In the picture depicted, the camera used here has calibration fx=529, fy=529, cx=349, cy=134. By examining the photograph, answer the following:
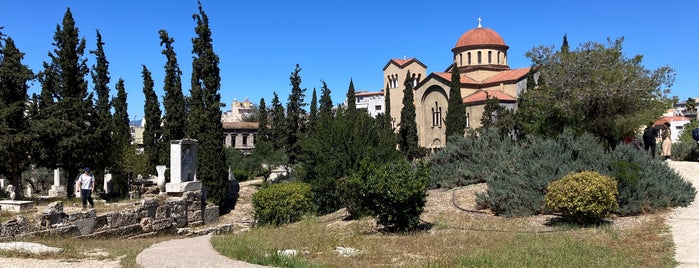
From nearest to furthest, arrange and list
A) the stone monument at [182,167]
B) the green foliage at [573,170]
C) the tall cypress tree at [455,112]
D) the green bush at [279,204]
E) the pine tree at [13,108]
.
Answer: the green foliage at [573,170]
the green bush at [279,204]
the pine tree at [13,108]
the stone monument at [182,167]
the tall cypress tree at [455,112]

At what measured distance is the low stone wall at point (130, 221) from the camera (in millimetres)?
12125

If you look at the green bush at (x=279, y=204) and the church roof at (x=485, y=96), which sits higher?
the church roof at (x=485, y=96)

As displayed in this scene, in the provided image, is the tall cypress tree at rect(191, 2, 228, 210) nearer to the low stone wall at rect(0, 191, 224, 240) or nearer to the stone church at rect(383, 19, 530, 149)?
the low stone wall at rect(0, 191, 224, 240)

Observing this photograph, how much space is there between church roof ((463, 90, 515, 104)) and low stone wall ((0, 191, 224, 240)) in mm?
28111

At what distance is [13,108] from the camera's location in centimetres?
1844

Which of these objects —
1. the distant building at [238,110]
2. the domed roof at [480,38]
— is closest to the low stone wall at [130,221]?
the domed roof at [480,38]

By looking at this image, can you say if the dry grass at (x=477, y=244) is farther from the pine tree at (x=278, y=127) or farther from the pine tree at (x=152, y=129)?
the pine tree at (x=278, y=127)

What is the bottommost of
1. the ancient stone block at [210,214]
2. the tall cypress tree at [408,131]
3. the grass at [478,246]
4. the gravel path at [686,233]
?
the ancient stone block at [210,214]

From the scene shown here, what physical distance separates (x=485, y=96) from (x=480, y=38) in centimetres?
843

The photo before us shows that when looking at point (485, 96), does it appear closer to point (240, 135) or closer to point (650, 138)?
point (650, 138)

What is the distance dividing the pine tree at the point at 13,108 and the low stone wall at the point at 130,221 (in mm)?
5694

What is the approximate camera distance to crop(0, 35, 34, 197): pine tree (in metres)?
18.3

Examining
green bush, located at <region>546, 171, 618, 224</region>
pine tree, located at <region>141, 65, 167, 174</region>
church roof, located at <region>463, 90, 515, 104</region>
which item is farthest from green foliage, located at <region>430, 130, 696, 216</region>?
church roof, located at <region>463, 90, 515, 104</region>

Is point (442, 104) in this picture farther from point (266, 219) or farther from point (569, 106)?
point (266, 219)
